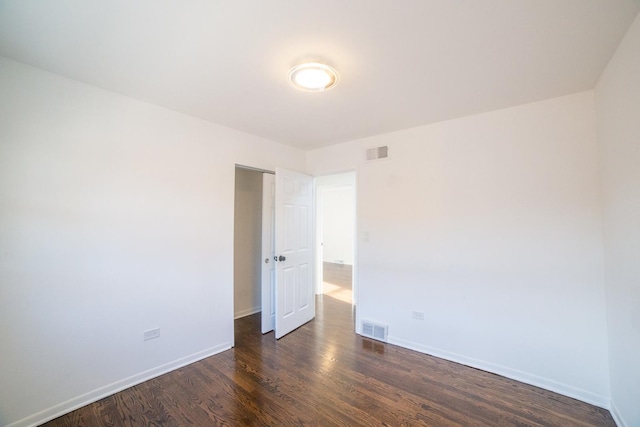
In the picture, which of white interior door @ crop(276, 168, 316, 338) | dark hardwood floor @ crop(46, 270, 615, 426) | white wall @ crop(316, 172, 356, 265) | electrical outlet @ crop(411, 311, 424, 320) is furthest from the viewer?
white wall @ crop(316, 172, 356, 265)

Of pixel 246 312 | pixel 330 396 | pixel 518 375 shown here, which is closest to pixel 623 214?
pixel 518 375

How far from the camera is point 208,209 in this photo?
2.83 metres

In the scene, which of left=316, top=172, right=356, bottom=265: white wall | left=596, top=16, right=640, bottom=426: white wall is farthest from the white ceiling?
left=316, top=172, right=356, bottom=265: white wall

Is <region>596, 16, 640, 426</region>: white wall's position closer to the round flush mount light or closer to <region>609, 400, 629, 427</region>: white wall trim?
<region>609, 400, 629, 427</region>: white wall trim

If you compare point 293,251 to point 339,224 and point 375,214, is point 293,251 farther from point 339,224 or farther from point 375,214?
point 339,224

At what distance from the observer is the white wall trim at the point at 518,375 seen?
205 centimetres

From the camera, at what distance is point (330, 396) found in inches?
83.0

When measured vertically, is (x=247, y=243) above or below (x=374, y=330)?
above

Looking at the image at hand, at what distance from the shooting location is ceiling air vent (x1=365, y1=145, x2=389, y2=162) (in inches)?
126

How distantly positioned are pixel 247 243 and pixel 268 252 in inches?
33.6

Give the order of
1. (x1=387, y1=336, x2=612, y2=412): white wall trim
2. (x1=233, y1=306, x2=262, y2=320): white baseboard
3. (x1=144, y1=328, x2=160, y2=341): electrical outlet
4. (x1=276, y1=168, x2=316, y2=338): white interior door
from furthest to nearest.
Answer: (x1=233, y1=306, x2=262, y2=320): white baseboard → (x1=276, y1=168, x2=316, y2=338): white interior door → (x1=144, y1=328, x2=160, y2=341): electrical outlet → (x1=387, y1=336, x2=612, y2=412): white wall trim

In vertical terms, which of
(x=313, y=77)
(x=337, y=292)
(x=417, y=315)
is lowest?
(x=337, y=292)

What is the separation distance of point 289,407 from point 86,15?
9.37ft

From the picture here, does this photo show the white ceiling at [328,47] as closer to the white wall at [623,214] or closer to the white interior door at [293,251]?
the white wall at [623,214]
